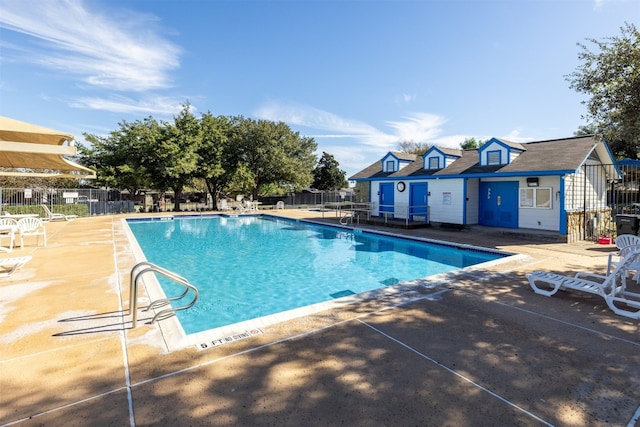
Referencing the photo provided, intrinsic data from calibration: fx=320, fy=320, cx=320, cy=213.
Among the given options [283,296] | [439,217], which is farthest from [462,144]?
[283,296]

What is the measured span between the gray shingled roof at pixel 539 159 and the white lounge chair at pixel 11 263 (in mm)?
15124

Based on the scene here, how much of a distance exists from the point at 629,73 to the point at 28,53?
828 inches

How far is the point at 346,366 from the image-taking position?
126 inches

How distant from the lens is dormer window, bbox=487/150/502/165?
46.8ft

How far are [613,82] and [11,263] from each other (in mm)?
14894

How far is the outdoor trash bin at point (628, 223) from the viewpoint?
1031cm

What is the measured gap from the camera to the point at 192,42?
16.2 meters

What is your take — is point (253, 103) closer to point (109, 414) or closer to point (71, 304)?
point (71, 304)

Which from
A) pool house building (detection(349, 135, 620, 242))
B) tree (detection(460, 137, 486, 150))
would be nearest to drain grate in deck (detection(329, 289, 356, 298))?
pool house building (detection(349, 135, 620, 242))

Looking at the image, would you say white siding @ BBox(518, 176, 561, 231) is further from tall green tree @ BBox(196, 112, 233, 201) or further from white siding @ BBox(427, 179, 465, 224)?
tall green tree @ BBox(196, 112, 233, 201)

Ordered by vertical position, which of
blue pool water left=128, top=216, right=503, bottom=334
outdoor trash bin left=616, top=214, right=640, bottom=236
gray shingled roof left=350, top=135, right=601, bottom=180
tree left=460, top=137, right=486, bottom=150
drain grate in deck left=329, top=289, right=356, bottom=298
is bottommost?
drain grate in deck left=329, top=289, right=356, bottom=298

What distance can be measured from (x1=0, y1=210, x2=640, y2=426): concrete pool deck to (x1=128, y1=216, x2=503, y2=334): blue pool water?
1942 mm

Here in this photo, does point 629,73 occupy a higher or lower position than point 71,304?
higher

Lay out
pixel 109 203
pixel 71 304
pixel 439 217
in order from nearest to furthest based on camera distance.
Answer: pixel 71 304, pixel 439 217, pixel 109 203
